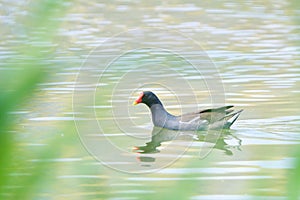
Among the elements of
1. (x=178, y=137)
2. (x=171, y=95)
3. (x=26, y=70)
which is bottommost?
(x=171, y=95)

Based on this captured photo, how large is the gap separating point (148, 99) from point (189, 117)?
0.82 metres

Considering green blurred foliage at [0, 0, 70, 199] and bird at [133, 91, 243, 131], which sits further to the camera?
bird at [133, 91, 243, 131]

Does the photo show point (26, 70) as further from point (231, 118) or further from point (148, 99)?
point (148, 99)

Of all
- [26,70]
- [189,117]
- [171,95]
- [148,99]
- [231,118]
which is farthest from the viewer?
[171,95]

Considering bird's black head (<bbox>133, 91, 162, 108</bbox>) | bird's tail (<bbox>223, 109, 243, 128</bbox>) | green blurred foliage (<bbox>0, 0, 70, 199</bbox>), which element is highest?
green blurred foliage (<bbox>0, 0, 70, 199</bbox>)

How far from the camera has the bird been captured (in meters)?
8.86

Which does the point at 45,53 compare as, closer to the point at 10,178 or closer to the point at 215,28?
the point at 10,178

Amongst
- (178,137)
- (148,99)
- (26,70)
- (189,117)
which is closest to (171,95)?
(148,99)

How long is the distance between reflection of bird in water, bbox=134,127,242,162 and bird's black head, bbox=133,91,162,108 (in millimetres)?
398

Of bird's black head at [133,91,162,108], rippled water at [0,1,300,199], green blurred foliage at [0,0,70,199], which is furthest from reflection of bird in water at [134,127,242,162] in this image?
green blurred foliage at [0,0,70,199]

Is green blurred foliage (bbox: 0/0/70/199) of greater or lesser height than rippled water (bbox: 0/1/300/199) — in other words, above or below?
above

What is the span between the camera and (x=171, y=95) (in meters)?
11.0

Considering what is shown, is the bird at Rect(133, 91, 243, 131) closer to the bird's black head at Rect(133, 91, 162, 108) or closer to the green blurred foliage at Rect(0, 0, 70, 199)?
the bird's black head at Rect(133, 91, 162, 108)

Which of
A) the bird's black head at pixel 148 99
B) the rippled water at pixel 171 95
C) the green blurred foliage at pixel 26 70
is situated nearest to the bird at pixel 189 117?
the bird's black head at pixel 148 99
